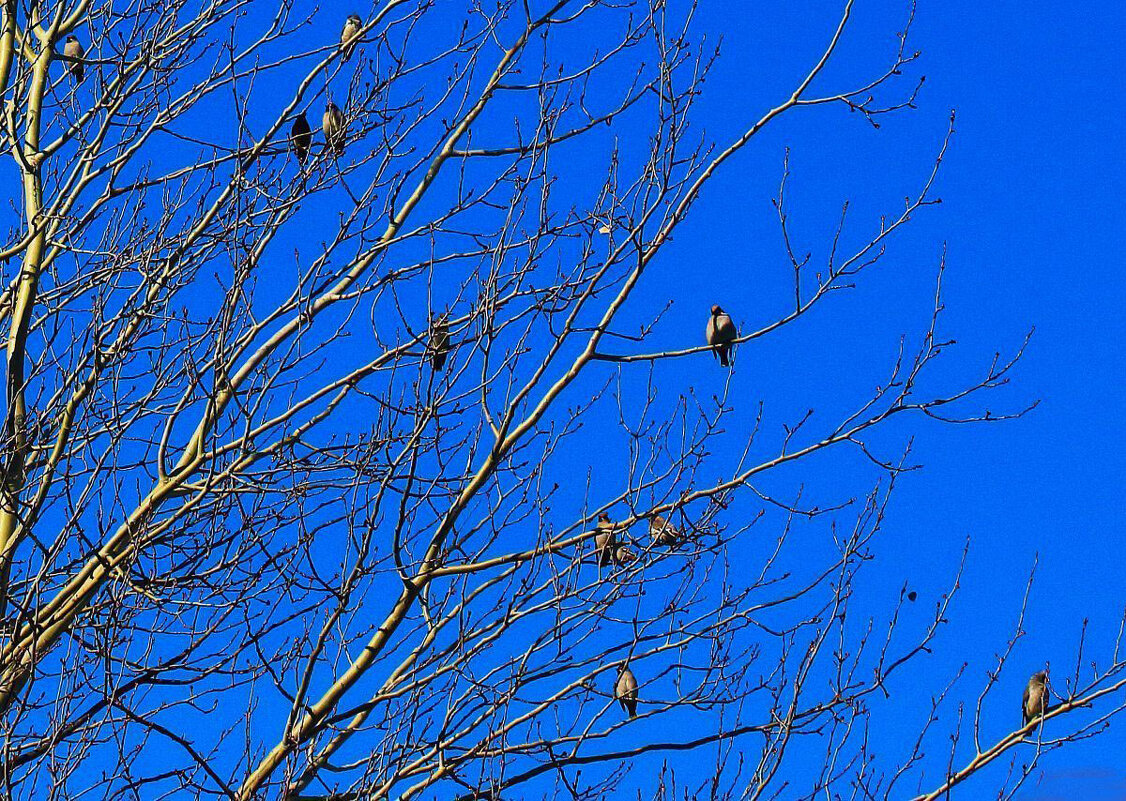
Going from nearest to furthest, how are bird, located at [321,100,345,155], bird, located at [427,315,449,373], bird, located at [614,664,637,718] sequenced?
bird, located at [614,664,637,718] → bird, located at [427,315,449,373] → bird, located at [321,100,345,155]

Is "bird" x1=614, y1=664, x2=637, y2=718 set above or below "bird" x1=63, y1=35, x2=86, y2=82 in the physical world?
below

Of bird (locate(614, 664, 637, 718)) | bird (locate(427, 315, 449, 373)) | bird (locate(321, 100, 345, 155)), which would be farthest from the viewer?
bird (locate(321, 100, 345, 155))

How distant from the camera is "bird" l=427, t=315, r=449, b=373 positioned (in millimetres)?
6184

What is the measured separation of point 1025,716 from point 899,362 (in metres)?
1.66

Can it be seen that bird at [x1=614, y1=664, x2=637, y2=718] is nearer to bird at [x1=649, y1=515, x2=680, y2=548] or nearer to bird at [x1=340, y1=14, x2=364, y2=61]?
bird at [x1=649, y1=515, x2=680, y2=548]

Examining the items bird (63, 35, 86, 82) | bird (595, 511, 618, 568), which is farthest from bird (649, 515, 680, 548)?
bird (63, 35, 86, 82)

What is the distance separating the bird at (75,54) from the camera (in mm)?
7203

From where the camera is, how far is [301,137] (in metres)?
7.12

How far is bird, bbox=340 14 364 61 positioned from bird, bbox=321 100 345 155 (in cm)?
29

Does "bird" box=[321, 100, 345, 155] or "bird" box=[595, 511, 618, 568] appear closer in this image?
"bird" box=[595, 511, 618, 568]

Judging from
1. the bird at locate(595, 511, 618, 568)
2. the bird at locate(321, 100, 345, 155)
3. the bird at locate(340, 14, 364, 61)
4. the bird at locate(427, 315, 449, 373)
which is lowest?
the bird at locate(595, 511, 618, 568)

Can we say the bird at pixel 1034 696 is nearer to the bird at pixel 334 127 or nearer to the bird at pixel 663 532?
the bird at pixel 663 532

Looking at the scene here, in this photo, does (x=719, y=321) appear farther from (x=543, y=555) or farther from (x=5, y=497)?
(x=5, y=497)

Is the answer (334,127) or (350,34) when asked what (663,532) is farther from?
(350,34)
